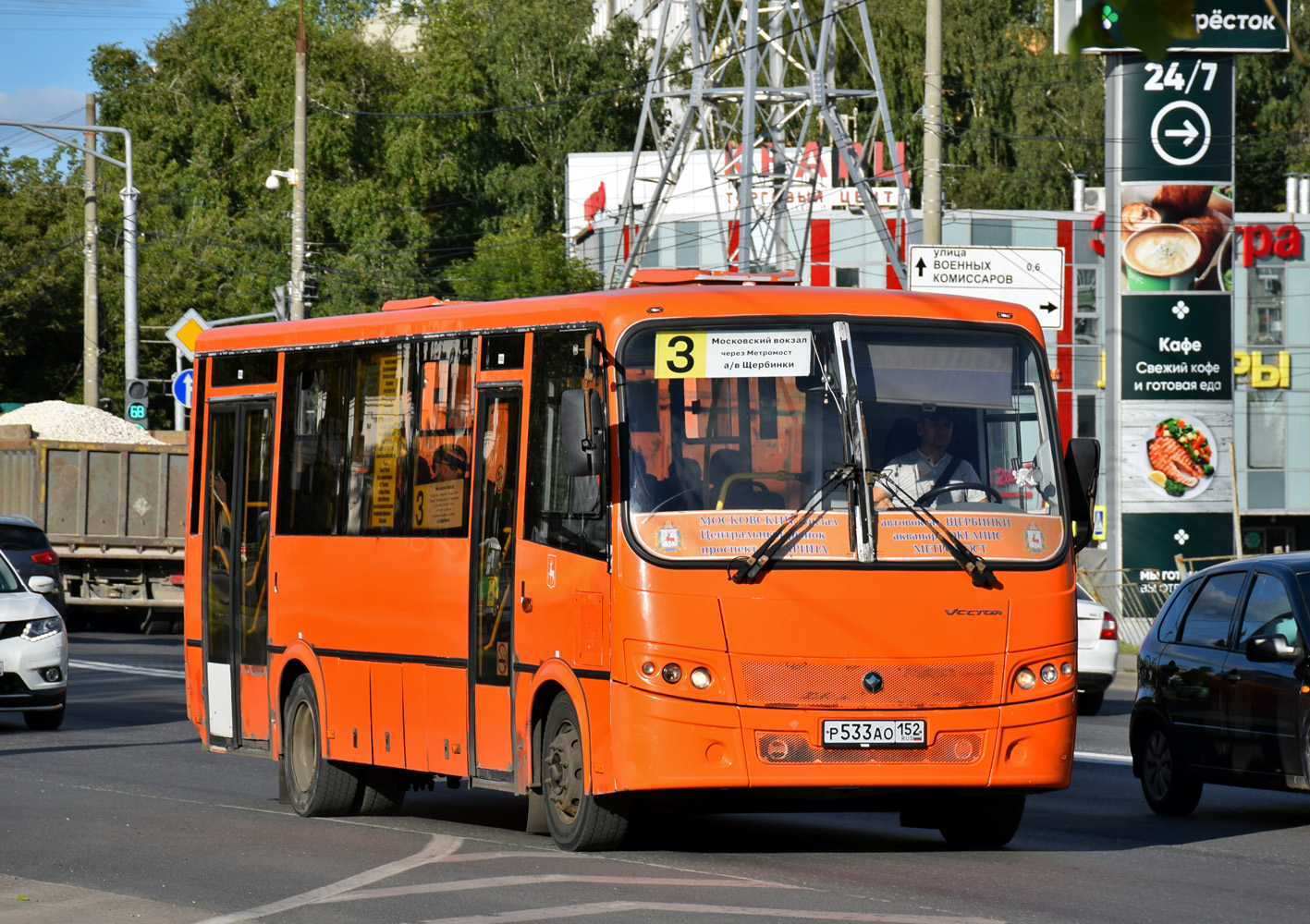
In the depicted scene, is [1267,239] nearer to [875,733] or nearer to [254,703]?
[254,703]

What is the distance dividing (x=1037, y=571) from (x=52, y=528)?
24753mm

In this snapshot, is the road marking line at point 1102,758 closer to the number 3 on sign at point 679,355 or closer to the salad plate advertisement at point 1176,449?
the number 3 on sign at point 679,355

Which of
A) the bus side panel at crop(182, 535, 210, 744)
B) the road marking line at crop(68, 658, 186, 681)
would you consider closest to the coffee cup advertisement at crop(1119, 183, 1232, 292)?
the road marking line at crop(68, 658, 186, 681)

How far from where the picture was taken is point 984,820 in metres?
10.6

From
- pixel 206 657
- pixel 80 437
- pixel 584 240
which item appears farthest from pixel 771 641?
pixel 584 240

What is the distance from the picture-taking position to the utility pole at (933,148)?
2367 cm

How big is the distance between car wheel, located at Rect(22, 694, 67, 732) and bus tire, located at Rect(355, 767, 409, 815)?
666cm

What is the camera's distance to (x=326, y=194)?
7375 centimetres

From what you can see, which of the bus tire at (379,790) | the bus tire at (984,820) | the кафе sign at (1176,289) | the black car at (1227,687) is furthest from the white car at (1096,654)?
the кафе sign at (1176,289)

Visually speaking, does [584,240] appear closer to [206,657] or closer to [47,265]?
[47,265]

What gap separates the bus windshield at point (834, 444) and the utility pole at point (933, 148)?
13.0 meters

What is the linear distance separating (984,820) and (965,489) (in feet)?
5.64

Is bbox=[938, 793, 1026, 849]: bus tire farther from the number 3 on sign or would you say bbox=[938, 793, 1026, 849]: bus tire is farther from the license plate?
the number 3 on sign

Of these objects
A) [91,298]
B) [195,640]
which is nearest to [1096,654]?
[195,640]
